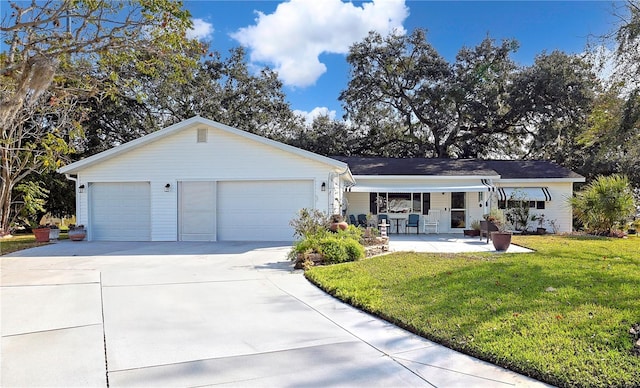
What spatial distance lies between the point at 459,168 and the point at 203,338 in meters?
18.5

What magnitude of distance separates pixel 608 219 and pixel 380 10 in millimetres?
13403

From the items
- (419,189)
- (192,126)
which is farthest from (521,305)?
(192,126)

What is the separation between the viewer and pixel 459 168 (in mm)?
20906

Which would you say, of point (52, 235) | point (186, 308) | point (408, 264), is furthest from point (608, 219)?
point (52, 235)

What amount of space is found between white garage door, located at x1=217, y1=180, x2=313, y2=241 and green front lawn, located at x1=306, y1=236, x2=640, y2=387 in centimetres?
617

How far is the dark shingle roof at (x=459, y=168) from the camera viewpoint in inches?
795

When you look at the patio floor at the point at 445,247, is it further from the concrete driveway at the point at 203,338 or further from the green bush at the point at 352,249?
the concrete driveway at the point at 203,338

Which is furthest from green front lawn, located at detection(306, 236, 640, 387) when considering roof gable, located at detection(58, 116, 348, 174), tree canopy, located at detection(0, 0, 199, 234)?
Answer: roof gable, located at detection(58, 116, 348, 174)

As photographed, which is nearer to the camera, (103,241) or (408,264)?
(408,264)

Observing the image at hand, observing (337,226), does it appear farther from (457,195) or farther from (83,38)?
(457,195)

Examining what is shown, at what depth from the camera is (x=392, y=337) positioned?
5.01m

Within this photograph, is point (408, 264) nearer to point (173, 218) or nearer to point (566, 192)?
point (173, 218)

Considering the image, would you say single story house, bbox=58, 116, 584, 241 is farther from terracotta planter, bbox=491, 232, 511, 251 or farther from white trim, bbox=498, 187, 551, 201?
white trim, bbox=498, 187, 551, 201

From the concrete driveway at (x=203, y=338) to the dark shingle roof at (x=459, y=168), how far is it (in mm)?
12990
